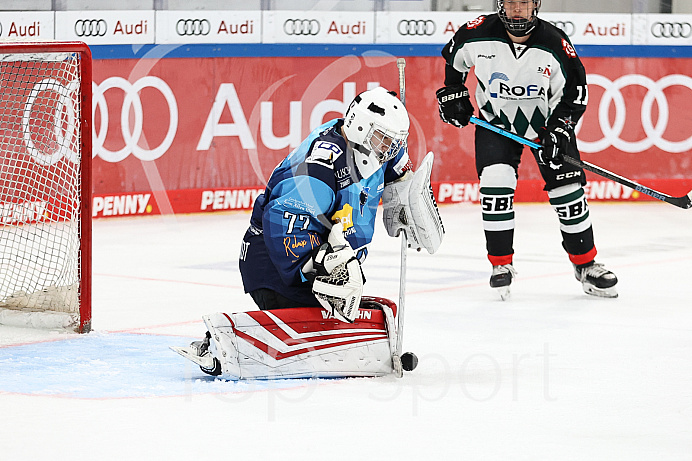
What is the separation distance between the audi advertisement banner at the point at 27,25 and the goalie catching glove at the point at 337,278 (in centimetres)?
382

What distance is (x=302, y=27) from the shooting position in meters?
7.78

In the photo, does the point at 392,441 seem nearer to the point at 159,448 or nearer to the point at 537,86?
the point at 159,448

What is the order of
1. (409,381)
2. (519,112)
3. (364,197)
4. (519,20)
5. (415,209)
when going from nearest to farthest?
(409,381) → (364,197) → (415,209) → (519,20) → (519,112)

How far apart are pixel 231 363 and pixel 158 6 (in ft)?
14.0

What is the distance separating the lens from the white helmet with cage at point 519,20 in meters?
5.09

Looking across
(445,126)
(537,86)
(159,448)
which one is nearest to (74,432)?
(159,448)

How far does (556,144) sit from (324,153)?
1.85m

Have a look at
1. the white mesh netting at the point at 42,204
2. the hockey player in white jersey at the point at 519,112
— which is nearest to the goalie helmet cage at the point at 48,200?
the white mesh netting at the point at 42,204

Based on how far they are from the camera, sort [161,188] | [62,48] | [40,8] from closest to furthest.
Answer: [62,48] → [40,8] → [161,188]

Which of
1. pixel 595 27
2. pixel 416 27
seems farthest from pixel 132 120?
pixel 595 27

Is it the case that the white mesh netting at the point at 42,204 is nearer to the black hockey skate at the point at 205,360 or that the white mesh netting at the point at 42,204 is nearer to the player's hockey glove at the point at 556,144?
the black hockey skate at the point at 205,360

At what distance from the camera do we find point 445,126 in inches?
322

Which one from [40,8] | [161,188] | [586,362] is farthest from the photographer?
[161,188]

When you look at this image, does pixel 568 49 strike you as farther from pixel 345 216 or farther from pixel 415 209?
pixel 345 216
